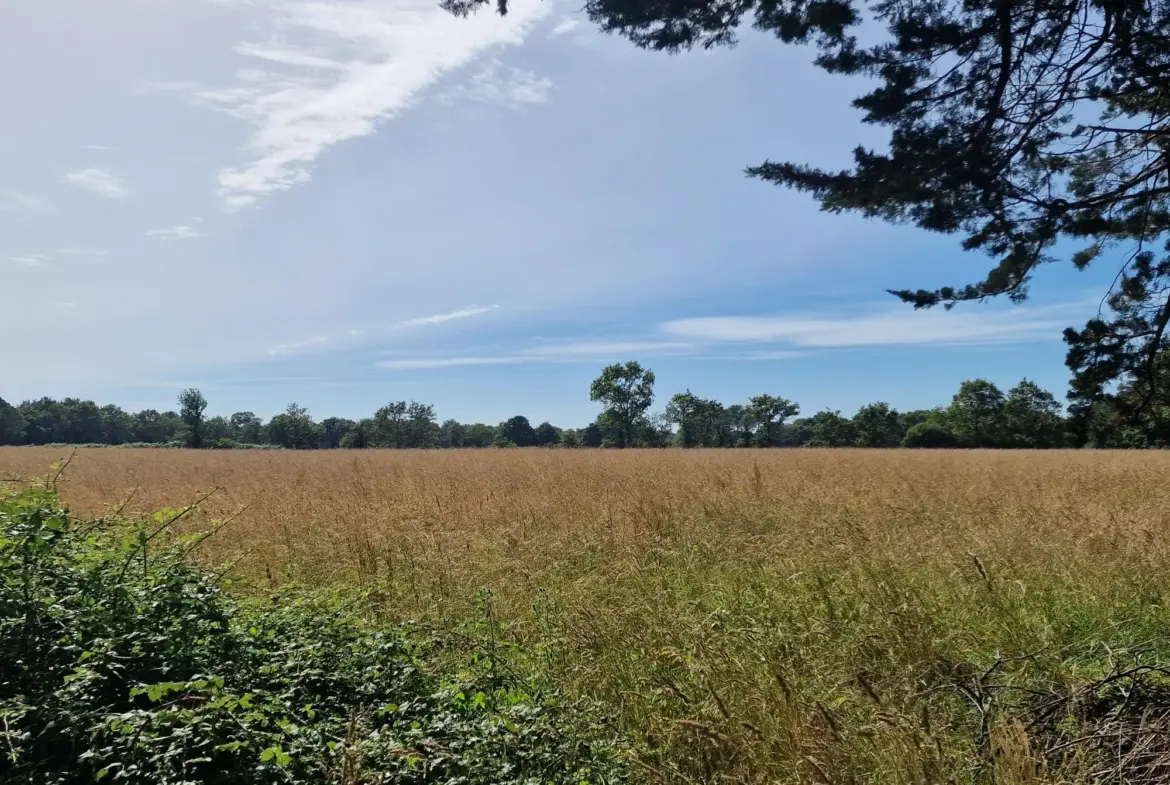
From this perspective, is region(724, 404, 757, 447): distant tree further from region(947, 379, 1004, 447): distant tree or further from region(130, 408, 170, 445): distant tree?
region(130, 408, 170, 445): distant tree

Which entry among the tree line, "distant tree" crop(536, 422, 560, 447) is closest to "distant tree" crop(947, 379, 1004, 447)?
the tree line

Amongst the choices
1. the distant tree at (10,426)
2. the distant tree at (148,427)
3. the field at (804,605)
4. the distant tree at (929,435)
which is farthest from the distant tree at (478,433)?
the field at (804,605)

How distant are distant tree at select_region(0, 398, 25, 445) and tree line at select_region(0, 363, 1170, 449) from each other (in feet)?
0.53

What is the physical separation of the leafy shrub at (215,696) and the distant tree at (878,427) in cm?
8643

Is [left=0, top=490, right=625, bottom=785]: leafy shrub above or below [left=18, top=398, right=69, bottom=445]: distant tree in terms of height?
below

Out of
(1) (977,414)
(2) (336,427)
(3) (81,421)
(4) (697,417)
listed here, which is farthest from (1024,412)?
(3) (81,421)

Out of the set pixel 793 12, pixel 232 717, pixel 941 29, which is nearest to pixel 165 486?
pixel 232 717

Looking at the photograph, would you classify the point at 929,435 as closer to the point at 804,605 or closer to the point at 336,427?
the point at 804,605

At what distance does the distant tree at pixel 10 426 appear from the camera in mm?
68125

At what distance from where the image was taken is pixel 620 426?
7000cm

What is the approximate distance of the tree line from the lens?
6309 centimetres

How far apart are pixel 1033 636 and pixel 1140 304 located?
6.64 ft

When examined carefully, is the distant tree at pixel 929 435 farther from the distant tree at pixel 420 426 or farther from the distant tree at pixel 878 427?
the distant tree at pixel 420 426

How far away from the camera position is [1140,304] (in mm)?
3123
